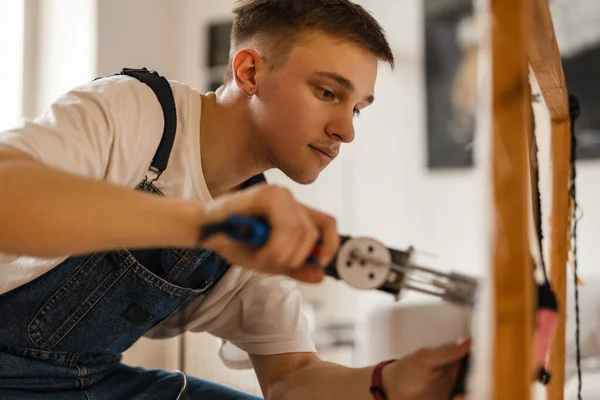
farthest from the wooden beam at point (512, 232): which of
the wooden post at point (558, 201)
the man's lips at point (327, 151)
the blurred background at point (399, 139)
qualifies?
the blurred background at point (399, 139)

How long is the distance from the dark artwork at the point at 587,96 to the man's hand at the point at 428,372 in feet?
6.74

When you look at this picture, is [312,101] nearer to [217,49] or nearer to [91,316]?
[91,316]

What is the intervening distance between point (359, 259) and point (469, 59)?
232 centimetres

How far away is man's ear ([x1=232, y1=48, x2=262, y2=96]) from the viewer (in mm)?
961

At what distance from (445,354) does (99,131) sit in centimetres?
39

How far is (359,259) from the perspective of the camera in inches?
22.8

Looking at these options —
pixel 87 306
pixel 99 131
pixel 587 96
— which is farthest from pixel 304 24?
pixel 587 96

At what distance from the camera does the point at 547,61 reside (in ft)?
2.44

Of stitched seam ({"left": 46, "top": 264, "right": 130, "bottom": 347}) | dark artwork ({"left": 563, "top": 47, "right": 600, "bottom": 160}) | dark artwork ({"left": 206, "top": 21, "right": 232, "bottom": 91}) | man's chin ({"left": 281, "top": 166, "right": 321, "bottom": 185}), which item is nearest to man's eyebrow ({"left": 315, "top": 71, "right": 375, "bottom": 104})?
man's chin ({"left": 281, "top": 166, "right": 321, "bottom": 185})

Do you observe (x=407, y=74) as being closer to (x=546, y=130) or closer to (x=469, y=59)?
(x=469, y=59)

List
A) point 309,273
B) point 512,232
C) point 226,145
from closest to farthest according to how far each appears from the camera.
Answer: point 512,232 < point 309,273 < point 226,145

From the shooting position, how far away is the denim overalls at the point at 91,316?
85cm

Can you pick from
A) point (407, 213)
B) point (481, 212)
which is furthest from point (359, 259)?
point (407, 213)

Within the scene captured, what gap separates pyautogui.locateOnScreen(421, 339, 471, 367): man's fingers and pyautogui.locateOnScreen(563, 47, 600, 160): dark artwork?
6.82ft
